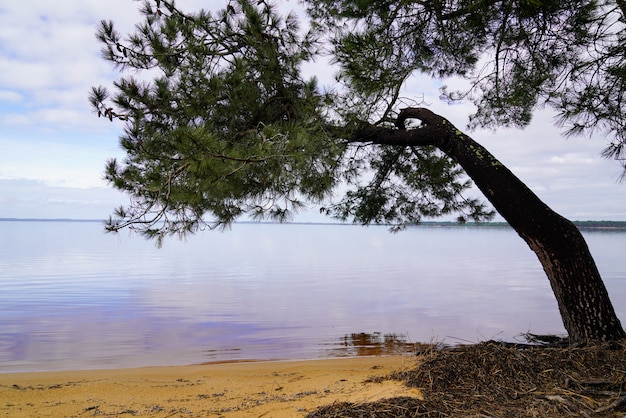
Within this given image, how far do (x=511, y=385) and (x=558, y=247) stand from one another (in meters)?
1.47

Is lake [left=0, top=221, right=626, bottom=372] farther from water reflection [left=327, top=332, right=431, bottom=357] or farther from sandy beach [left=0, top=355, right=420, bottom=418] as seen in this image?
sandy beach [left=0, top=355, right=420, bottom=418]

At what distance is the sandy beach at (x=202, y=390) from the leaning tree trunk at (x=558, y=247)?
139 cm

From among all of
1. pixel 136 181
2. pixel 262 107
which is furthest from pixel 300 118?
pixel 136 181

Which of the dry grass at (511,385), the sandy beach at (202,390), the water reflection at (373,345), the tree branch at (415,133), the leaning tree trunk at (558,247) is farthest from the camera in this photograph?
the water reflection at (373,345)

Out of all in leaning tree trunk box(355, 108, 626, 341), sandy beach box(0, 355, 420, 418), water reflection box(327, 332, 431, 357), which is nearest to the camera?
sandy beach box(0, 355, 420, 418)

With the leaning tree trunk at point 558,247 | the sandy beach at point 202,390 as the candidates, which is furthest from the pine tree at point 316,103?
the sandy beach at point 202,390

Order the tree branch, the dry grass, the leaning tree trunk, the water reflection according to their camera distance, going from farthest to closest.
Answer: the water reflection < the tree branch < the leaning tree trunk < the dry grass

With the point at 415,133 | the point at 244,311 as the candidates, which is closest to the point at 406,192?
the point at 415,133

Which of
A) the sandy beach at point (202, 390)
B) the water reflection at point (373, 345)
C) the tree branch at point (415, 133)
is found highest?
the tree branch at point (415, 133)

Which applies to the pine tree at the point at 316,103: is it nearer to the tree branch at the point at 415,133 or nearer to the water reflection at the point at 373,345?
the tree branch at the point at 415,133

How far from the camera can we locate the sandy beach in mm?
3260

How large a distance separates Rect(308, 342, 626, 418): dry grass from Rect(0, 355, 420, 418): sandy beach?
0.81 feet

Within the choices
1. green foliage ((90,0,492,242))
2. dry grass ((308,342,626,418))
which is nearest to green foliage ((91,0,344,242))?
green foliage ((90,0,492,242))

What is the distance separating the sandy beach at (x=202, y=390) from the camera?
3260mm
